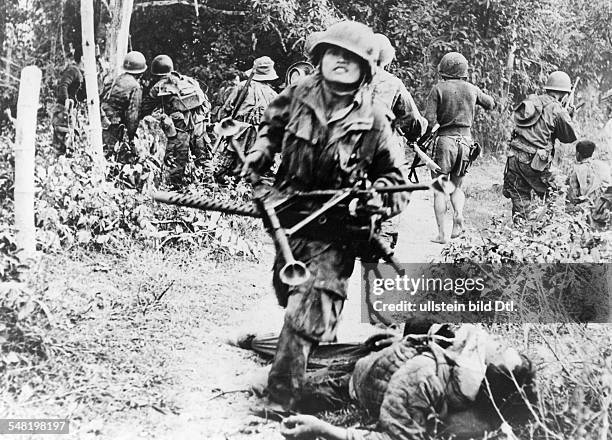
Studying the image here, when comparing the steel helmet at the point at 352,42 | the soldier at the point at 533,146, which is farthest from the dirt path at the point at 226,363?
the soldier at the point at 533,146

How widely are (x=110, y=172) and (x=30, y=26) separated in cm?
86

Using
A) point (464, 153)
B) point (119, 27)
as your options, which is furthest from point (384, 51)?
point (119, 27)

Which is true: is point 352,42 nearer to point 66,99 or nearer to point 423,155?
point 423,155

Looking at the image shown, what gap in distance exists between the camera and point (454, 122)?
4484 mm

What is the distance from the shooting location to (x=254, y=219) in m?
3.68

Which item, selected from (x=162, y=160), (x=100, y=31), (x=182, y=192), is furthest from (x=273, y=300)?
(x=100, y=31)

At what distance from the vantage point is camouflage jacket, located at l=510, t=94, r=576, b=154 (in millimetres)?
4496

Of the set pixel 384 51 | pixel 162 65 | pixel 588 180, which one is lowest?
pixel 588 180

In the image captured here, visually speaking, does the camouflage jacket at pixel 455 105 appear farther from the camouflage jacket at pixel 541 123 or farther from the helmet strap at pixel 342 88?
the helmet strap at pixel 342 88

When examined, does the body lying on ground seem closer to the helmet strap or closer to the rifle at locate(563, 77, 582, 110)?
the helmet strap

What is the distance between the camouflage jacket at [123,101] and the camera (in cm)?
428

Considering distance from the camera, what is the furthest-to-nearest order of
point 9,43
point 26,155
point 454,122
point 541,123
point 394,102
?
1. point 541,123
2. point 454,122
3. point 394,102
4. point 9,43
5. point 26,155

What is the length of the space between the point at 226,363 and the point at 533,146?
8.03 ft

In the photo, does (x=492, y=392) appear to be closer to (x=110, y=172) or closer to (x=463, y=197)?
(x=463, y=197)
